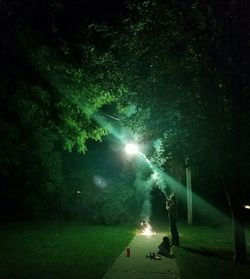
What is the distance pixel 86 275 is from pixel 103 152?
22.0 m

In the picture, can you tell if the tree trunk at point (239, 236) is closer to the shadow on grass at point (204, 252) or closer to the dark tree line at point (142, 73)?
the dark tree line at point (142, 73)

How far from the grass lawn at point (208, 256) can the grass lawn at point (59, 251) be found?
1.87 meters

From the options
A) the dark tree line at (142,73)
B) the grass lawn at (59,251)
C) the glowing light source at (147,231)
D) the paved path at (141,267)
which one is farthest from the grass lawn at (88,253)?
the dark tree line at (142,73)

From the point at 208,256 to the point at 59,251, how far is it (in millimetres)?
4276

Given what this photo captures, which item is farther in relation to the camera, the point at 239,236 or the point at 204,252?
the point at 204,252

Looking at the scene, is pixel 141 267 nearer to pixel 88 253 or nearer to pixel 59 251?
pixel 88 253

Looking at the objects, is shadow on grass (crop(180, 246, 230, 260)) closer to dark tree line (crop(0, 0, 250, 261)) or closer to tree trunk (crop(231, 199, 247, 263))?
tree trunk (crop(231, 199, 247, 263))

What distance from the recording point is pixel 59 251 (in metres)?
13.6

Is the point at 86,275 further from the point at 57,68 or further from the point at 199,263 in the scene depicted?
the point at 57,68

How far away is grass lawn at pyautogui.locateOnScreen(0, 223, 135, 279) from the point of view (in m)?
10.4

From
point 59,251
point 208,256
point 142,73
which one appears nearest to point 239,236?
point 208,256

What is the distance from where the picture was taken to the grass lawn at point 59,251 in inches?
409

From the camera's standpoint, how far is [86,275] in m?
10.0

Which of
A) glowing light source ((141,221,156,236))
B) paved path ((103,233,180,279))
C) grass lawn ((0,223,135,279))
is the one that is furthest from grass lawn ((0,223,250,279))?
glowing light source ((141,221,156,236))
